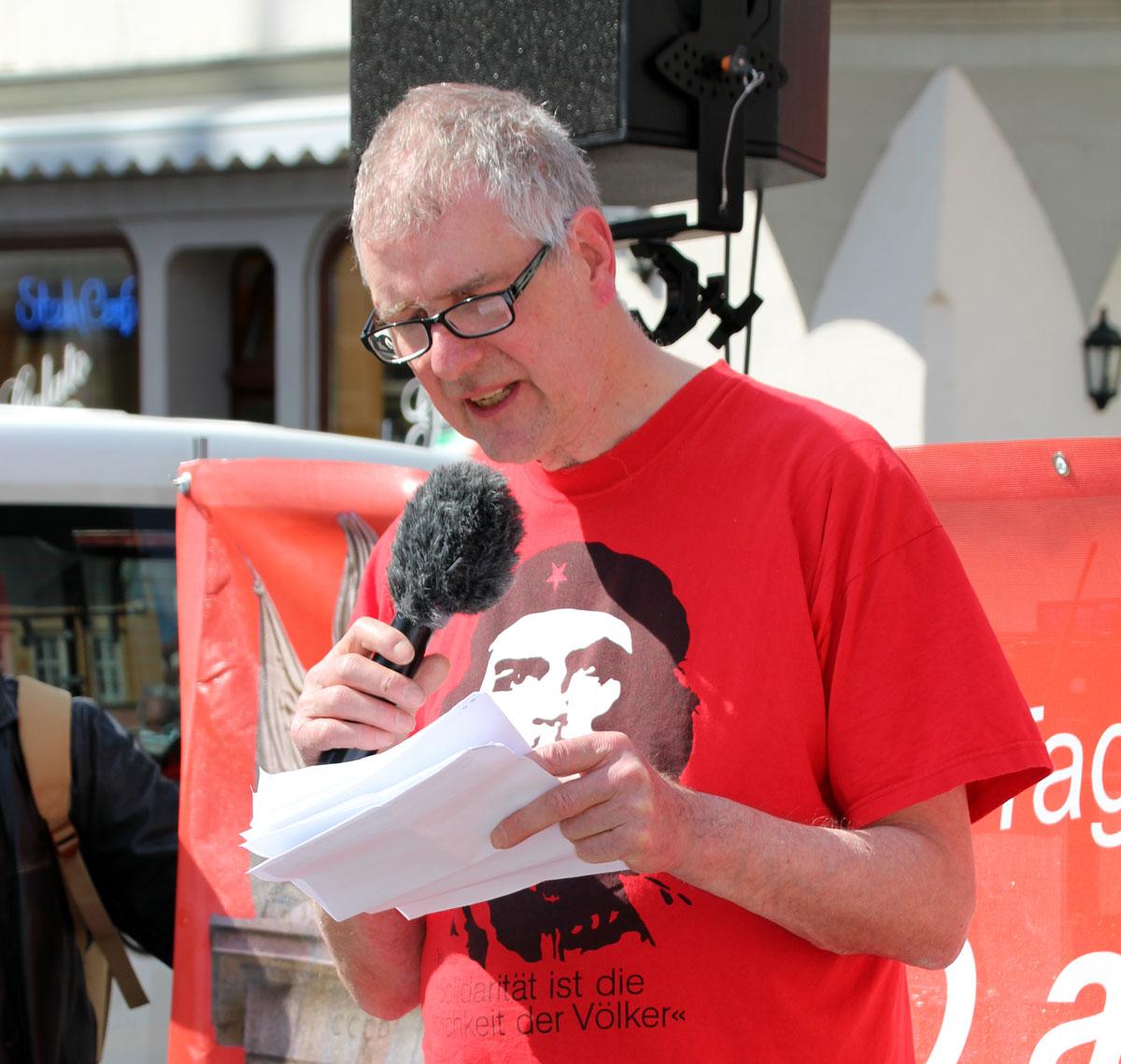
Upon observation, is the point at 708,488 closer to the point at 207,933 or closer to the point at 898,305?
the point at 207,933

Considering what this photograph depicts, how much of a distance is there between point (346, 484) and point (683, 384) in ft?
3.53

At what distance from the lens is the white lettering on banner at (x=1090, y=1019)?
200 cm

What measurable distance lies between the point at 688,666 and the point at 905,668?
0.73 feet

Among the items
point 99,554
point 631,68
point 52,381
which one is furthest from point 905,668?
point 52,381

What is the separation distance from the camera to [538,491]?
170 cm

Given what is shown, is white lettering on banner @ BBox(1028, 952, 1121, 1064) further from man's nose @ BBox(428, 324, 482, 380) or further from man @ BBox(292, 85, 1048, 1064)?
man's nose @ BBox(428, 324, 482, 380)

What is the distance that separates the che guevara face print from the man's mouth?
185mm

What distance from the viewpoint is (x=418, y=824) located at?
1.29m

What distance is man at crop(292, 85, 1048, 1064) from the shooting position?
4.56 feet

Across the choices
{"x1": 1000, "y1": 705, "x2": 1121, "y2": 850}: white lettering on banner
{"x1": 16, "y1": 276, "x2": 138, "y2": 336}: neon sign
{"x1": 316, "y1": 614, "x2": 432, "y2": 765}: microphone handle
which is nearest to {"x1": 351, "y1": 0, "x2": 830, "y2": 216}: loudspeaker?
{"x1": 1000, "y1": 705, "x2": 1121, "y2": 850}: white lettering on banner

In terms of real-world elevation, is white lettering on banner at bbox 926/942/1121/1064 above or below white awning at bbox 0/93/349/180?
below

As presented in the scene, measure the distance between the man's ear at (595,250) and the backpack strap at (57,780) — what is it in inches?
56.4

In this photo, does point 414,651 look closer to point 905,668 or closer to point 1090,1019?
point 905,668

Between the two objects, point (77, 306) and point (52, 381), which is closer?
point (77, 306)
